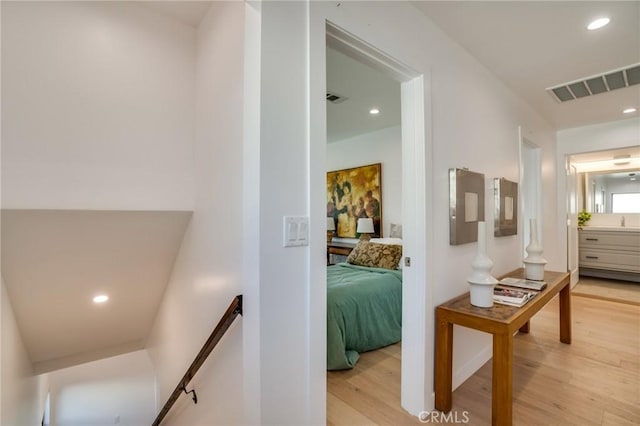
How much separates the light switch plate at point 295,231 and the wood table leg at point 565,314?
2869mm

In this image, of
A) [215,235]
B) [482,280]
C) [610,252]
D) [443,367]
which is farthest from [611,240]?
[215,235]

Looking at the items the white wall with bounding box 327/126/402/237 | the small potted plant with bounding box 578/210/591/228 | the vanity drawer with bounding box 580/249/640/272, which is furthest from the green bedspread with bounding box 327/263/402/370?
the small potted plant with bounding box 578/210/591/228

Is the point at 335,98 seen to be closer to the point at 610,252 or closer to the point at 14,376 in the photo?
the point at 14,376

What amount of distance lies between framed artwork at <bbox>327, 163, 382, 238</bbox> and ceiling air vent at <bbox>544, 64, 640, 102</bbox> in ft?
7.63

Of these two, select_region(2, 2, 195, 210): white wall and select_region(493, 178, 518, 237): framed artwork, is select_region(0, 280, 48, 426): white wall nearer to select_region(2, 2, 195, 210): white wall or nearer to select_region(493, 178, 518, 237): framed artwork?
select_region(2, 2, 195, 210): white wall

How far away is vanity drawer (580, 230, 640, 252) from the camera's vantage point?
4852 millimetres

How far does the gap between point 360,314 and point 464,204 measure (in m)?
1.31

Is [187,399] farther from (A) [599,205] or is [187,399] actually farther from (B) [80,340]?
(A) [599,205]

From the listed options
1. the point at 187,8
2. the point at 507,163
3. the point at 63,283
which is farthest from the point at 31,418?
the point at 507,163

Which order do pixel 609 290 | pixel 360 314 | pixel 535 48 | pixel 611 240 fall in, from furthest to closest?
pixel 611 240 < pixel 609 290 < pixel 360 314 < pixel 535 48

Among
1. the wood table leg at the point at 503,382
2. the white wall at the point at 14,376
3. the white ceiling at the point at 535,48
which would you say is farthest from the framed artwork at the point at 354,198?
Result: the white wall at the point at 14,376

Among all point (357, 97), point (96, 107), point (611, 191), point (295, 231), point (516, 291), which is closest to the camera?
point (295, 231)

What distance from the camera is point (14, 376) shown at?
2.35m

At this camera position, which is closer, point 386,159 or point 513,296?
point 513,296
